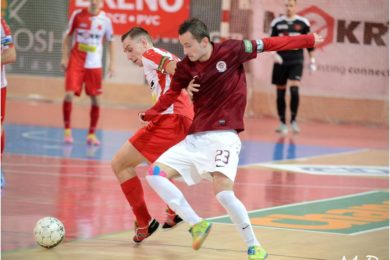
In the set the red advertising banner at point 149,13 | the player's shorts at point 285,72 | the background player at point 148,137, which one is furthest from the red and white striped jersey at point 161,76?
the red advertising banner at point 149,13

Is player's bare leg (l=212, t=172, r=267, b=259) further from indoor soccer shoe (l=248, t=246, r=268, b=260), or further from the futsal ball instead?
the futsal ball

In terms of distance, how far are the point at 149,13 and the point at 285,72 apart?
4265 mm

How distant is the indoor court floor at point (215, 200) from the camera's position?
28.0ft

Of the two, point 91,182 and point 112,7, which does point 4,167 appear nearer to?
point 91,182

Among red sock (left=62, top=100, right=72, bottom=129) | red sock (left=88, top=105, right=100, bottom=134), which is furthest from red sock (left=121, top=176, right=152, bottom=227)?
red sock (left=62, top=100, right=72, bottom=129)

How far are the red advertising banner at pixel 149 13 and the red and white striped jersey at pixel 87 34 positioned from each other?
19.0 ft

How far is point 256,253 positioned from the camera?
7.65m

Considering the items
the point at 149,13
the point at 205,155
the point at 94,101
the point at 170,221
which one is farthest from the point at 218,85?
the point at 149,13

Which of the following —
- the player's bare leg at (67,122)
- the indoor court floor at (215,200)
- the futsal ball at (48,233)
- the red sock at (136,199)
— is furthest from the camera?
the player's bare leg at (67,122)

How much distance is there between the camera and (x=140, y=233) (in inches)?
341

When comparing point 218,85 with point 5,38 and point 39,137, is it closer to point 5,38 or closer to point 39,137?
point 5,38

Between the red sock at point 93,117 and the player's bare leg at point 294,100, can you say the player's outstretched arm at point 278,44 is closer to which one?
the red sock at point 93,117

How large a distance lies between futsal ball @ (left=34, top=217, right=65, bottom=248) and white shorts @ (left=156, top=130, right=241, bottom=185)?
116 cm

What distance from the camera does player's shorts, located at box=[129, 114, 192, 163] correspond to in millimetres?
8742
